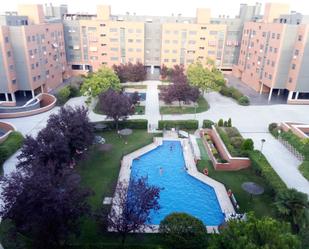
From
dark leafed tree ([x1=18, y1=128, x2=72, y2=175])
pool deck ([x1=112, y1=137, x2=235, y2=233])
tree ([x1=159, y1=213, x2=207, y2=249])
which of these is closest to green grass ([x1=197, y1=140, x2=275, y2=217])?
pool deck ([x1=112, y1=137, x2=235, y2=233])

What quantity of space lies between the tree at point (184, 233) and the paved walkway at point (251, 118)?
38.1ft

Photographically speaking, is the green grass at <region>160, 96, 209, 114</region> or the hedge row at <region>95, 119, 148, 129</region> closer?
the hedge row at <region>95, 119, 148, 129</region>

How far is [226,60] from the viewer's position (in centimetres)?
6356

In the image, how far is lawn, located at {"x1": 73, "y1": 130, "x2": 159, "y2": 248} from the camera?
1697cm

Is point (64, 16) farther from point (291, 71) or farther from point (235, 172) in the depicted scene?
point (235, 172)

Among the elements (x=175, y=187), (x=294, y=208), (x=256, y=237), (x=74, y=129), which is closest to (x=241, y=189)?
(x=175, y=187)

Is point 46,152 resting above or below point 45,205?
below

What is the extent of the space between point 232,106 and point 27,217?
35.8 m

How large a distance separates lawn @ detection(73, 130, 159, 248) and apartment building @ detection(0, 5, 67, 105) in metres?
20.5

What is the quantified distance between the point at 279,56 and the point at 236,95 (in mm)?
9203

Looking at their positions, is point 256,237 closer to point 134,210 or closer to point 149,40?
point 134,210

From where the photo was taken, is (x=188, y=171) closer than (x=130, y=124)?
Yes

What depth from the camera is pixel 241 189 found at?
74.0ft

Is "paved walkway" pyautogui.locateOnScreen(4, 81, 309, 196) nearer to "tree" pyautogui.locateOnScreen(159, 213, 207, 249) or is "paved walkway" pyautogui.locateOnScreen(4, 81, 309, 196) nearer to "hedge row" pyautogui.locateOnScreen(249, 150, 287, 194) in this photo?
"hedge row" pyautogui.locateOnScreen(249, 150, 287, 194)
